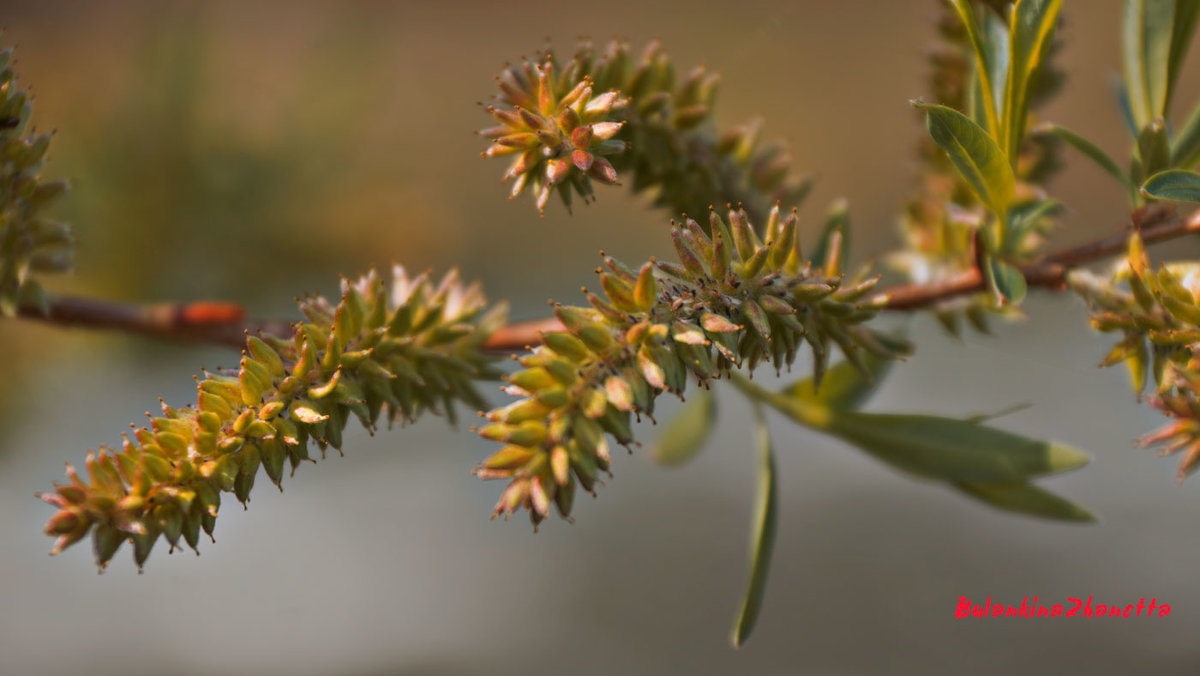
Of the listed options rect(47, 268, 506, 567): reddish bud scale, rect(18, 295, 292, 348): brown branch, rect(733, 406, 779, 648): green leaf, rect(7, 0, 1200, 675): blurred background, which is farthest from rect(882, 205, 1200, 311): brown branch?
rect(7, 0, 1200, 675): blurred background

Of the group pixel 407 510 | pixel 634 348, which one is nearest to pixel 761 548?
pixel 634 348

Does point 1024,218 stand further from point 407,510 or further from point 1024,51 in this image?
point 407,510

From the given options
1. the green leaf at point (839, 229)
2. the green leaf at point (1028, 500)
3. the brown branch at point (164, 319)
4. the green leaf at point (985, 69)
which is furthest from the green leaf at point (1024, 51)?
the brown branch at point (164, 319)

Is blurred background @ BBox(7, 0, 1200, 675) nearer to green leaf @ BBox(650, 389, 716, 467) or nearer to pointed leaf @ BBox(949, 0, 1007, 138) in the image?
green leaf @ BBox(650, 389, 716, 467)

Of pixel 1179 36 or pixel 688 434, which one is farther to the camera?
pixel 688 434

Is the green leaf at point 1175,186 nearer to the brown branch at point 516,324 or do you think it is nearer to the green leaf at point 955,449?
the brown branch at point 516,324
